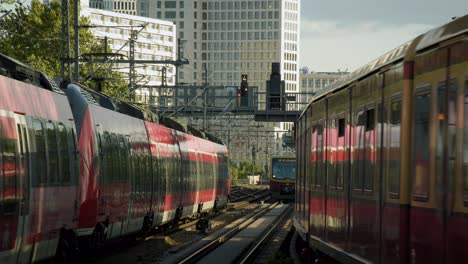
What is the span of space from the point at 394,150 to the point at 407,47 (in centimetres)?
94

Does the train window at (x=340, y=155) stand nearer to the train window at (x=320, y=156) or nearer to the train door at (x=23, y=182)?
the train window at (x=320, y=156)

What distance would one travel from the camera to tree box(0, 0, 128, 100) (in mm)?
75125

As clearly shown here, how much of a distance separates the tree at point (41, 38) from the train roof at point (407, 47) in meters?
59.5

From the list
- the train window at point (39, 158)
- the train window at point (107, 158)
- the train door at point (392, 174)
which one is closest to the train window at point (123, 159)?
the train window at point (107, 158)

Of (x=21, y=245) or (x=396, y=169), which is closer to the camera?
(x=396, y=169)

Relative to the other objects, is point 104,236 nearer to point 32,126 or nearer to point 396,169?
point 32,126

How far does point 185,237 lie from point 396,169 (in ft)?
79.8

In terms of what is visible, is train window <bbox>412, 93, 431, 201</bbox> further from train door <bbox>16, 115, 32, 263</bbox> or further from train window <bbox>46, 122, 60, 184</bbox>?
train window <bbox>46, 122, 60, 184</bbox>

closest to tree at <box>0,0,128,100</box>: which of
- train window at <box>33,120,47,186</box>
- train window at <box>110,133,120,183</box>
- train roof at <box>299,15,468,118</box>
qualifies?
train window at <box>110,133,120,183</box>

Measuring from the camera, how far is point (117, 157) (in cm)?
2272

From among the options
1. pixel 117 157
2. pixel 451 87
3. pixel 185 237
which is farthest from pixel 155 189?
pixel 451 87

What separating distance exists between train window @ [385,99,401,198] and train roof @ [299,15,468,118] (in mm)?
485

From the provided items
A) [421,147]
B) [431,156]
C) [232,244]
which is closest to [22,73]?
[421,147]

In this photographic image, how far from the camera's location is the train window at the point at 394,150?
31.1 ft
